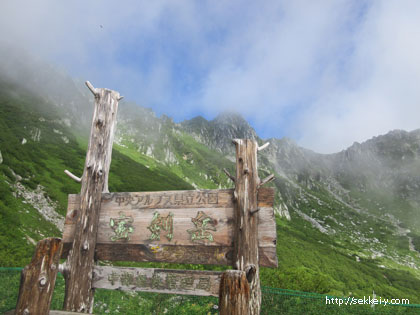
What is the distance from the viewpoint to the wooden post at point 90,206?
5.02 meters

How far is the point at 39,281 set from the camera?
2854 millimetres

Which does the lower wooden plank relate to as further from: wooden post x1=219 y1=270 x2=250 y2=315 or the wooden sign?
wooden post x1=219 y1=270 x2=250 y2=315

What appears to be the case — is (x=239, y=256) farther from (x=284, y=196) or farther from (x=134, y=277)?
(x=284, y=196)

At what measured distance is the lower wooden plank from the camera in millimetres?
4473

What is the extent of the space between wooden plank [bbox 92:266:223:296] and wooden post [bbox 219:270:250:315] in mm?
2402

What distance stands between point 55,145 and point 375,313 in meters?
76.5

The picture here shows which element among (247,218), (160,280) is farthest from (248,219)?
(160,280)

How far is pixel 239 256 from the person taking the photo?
14.5 ft

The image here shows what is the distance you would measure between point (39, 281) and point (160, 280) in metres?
2.31

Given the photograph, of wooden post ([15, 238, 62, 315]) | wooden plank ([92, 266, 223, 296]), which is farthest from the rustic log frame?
wooden post ([15, 238, 62, 315])

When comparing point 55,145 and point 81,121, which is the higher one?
point 81,121

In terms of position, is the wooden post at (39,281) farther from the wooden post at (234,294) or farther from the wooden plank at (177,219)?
the wooden plank at (177,219)

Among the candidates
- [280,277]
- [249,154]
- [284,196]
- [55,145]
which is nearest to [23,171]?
[55,145]

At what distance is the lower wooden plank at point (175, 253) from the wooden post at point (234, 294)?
225 cm
